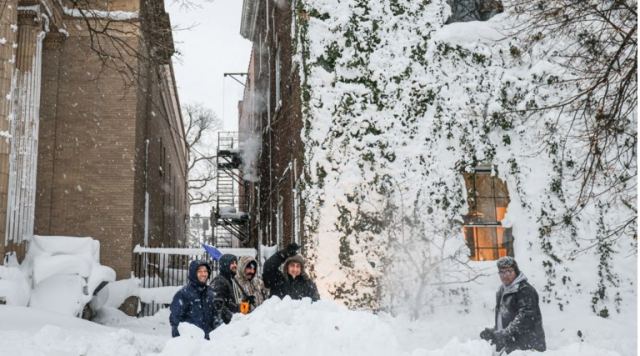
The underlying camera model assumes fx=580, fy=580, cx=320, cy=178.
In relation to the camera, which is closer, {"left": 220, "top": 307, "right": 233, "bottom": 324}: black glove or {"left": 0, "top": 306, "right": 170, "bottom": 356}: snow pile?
{"left": 0, "top": 306, "right": 170, "bottom": 356}: snow pile

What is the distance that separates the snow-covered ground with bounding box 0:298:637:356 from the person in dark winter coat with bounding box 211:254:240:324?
3.07ft

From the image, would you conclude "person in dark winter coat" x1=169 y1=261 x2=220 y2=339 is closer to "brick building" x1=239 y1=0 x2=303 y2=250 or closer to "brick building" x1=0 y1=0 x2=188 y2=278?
"brick building" x1=239 y1=0 x2=303 y2=250

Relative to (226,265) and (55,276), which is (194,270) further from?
(55,276)

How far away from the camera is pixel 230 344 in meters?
5.21

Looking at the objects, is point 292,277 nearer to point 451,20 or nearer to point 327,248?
point 327,248

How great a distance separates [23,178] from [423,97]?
8689mm

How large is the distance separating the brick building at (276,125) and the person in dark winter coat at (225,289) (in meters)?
4.23

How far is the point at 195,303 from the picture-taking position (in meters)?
6.81

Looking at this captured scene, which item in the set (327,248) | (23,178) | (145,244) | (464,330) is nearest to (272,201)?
(145,244)

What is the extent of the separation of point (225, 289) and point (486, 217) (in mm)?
6490

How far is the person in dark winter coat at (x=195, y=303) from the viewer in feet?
22.2

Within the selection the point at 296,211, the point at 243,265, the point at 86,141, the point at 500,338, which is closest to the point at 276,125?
the point at 296,211

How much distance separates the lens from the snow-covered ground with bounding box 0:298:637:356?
16.7 feet

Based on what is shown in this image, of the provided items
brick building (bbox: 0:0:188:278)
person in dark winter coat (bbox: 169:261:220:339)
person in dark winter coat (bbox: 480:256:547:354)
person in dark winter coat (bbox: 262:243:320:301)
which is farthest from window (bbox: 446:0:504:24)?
person in dark winter coat (bbox: 169:261:220:339)
